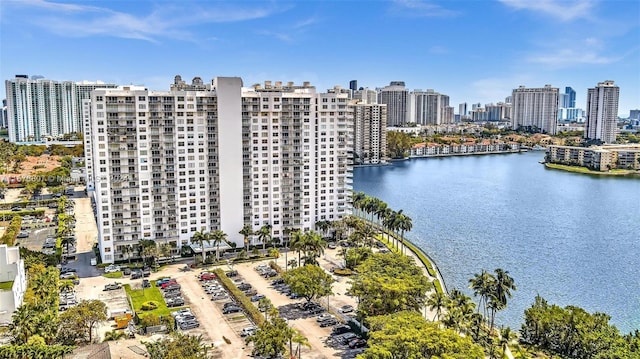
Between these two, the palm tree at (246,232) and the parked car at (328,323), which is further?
the palm tree at (246,232)

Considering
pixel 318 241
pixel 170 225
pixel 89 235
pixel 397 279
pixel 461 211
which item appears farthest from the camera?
pixel 461 211

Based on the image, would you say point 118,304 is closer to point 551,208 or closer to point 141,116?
point 141,116

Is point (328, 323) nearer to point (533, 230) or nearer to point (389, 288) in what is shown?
point (389, 288)

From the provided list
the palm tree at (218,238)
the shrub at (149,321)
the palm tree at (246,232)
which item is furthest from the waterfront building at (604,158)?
the shrub at (149,321)

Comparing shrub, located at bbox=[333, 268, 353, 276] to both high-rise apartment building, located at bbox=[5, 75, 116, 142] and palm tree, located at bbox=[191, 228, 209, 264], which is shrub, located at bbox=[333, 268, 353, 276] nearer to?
palm tree, located at bbox=[191, 228, 209, 264]

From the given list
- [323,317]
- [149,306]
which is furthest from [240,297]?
[323,317]

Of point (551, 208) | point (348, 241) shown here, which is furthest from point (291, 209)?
point (551, 208)

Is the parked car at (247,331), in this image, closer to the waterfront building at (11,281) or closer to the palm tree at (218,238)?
the waterfront building at (11,281)
